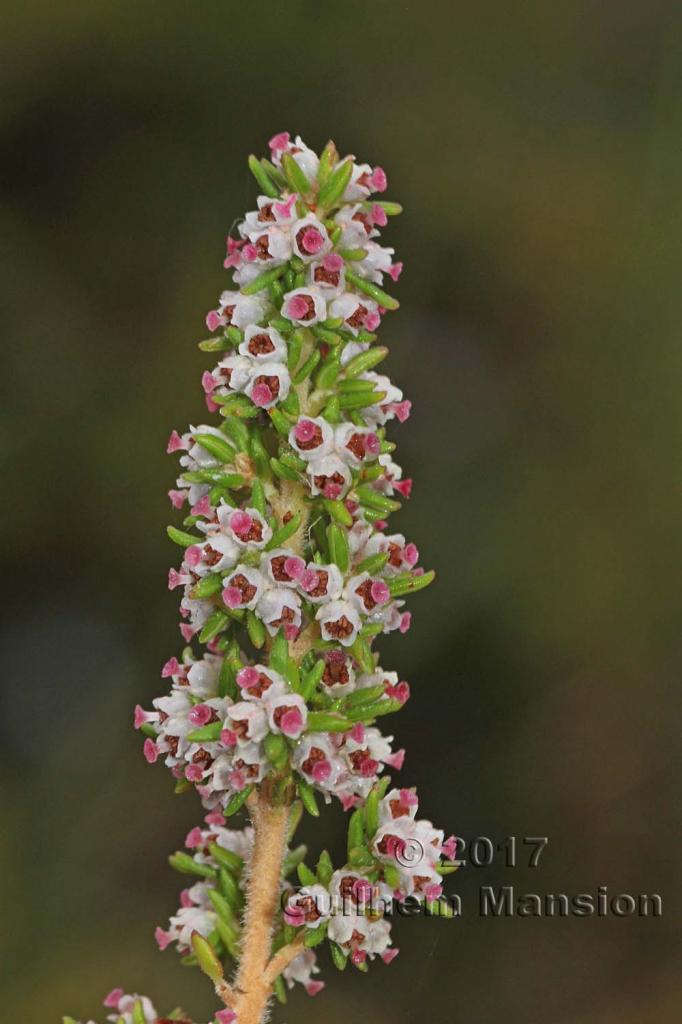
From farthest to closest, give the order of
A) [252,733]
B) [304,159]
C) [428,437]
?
[428,437] < [304,159] < [252,733]

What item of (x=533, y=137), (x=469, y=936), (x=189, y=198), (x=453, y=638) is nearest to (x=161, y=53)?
(x=189, y=198)

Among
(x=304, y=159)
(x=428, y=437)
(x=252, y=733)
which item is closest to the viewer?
(x=252, y=733)

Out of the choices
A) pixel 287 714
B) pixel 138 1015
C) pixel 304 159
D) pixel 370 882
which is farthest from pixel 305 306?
pixel 138 1015

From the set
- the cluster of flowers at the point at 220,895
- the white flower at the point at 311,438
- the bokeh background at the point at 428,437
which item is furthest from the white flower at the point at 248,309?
the bokeh background at the point at 428,437

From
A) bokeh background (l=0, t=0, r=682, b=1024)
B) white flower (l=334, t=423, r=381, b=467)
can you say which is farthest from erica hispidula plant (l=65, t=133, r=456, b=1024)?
bokeh background (l=0, t=0, r=682, b=1024)

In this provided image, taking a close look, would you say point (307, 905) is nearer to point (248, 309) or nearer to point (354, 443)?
point (354, 443)

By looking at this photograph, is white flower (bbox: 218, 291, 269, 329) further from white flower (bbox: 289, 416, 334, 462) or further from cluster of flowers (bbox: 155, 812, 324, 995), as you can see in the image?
cluster of flowers (bbox: 155, 812, 324, 995)
